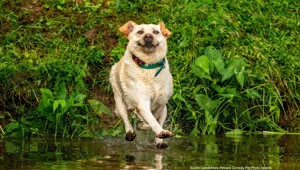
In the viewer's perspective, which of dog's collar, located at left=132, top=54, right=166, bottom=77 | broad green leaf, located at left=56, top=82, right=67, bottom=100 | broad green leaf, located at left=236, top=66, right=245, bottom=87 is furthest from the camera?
broad green leaf, located at left=236, top=66, right=245, bottom=87

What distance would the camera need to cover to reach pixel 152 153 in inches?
377

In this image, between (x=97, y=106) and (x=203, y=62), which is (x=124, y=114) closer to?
(x=97, y=106)

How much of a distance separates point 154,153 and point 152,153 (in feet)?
0.07

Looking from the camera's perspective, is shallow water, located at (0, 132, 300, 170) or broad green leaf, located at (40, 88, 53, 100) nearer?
shallow water, located at (0, 132, 300, 170)

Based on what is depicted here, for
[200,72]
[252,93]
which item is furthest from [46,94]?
[252,93]

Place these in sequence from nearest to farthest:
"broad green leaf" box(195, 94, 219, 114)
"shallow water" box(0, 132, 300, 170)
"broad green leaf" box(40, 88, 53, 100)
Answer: "shallow water" box(0, 132, 300, 170), "broad green leaf" box(40, 88, 53, 100), "broad green leaf" box(195, 94, 219, 114)

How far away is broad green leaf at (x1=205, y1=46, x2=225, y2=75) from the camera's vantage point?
12.1 meters

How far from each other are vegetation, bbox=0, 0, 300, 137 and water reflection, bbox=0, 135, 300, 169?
23.7 inches

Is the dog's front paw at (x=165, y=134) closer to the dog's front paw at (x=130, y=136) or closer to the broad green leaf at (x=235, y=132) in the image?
the dog's front paw at (x=130, y=136)

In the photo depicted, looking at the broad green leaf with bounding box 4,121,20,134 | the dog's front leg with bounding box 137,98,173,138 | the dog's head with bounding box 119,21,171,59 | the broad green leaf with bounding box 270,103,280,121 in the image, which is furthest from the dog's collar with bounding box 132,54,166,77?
the broad green leaf with bounding box 270,103,280,121

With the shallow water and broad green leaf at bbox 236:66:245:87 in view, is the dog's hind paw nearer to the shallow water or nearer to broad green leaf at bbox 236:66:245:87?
the shallow water

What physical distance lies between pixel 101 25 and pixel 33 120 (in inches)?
109

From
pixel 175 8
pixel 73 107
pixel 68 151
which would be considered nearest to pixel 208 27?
pixel 175 8

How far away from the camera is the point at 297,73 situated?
13055 millimetres
